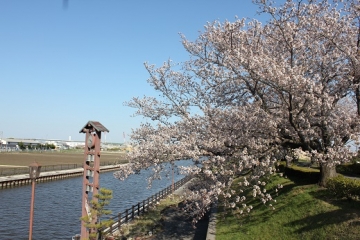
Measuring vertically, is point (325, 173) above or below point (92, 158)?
below

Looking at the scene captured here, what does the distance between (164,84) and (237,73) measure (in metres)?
4.66

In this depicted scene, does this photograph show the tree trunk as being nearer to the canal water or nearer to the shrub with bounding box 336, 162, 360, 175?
the canal water

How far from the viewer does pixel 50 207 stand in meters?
29.5

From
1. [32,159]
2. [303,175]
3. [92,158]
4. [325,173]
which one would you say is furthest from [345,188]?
[32,159]

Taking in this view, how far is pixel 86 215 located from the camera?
1333 centimetres

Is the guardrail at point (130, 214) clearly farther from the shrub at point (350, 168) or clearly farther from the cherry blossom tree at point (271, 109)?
the shrub at point (350, 168)

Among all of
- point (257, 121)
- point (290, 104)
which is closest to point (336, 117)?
point (290, 104)

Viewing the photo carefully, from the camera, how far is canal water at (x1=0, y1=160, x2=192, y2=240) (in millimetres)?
21812

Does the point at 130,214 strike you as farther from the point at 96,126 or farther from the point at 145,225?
the point at 96,126

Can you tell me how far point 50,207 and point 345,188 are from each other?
79.6ft

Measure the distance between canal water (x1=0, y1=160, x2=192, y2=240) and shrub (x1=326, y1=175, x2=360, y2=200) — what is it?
10051 millimetres

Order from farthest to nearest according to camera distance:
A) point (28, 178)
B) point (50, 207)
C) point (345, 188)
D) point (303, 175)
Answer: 1. point (28, 178)
2. point (50, 207)
3. point (303, 175)
4. point (345, 188)

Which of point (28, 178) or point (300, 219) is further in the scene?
point (28, 178)

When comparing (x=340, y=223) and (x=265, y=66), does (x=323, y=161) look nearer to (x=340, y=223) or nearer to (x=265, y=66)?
(x=340, y=223)
